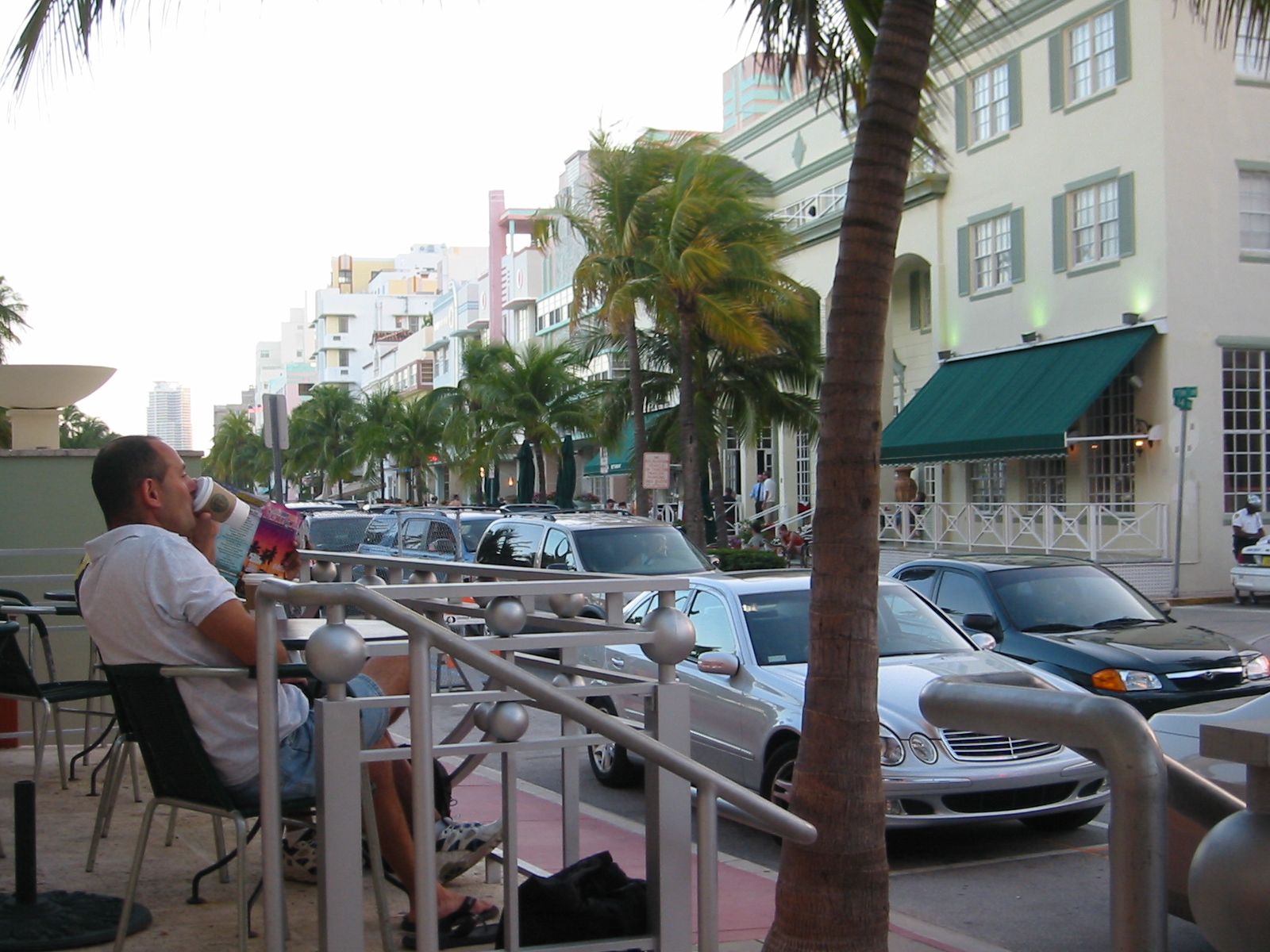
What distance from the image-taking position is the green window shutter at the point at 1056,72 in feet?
85.9

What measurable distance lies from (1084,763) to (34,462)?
23.2 ft

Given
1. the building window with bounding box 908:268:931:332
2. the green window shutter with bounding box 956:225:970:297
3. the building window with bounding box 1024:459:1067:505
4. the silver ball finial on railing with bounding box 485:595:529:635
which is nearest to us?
the silver ball finial on railing with bounding box 485:595:529:635

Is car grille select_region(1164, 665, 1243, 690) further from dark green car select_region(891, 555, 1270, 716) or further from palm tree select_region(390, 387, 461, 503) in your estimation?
palm tree select_region(390, 387, 461, 503)

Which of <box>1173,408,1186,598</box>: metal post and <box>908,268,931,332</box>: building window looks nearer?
<box>1173,408,1186,598</box>: metal post

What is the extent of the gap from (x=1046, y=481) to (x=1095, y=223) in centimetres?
531

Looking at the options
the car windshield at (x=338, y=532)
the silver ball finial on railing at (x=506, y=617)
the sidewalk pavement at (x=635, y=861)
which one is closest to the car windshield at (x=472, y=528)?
the car windshield at (x=338, y=532)

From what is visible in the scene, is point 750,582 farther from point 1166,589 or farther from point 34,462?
point 1166,589

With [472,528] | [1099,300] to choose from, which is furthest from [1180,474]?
[472,528]

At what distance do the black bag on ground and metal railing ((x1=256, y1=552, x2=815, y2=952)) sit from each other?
0.28ft

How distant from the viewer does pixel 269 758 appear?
3.26 metres

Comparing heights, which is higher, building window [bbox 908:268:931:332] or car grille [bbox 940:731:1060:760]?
building window [bbox 908:268:931:332]

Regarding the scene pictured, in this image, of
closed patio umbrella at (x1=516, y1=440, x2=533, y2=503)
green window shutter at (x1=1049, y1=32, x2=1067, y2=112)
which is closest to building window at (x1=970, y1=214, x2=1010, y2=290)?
green window shutter at (x1=1049, y1=32, x2=1067, y2=112)

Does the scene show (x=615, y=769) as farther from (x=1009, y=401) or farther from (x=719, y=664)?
(x=1009, y=401)

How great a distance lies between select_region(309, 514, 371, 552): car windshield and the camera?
73.5 feet
